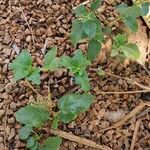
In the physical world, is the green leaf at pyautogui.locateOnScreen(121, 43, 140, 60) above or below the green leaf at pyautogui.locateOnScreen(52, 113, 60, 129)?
above

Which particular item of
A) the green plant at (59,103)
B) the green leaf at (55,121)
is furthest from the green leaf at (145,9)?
the green leaf at (55,121)

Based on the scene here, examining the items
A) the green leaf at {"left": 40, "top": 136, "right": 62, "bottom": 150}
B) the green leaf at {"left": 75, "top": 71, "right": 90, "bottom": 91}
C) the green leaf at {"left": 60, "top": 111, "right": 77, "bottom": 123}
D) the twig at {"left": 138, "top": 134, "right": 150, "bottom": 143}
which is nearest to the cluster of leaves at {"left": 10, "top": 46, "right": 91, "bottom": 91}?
the green leaf at {"left": 75, "top": 71, "right": 90, "bottom": 91}

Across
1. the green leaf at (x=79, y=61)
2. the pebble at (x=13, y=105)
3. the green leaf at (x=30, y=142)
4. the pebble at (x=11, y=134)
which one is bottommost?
the green leaf at (x=30, y=142)

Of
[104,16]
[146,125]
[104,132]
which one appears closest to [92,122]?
[104,132]

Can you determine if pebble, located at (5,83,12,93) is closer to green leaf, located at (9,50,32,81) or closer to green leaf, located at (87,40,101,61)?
green leaf, located at (9,50,32,81)

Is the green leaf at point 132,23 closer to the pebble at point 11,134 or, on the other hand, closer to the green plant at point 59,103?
the green plant at point 59,103

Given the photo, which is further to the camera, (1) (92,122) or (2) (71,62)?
(1) (92,122)

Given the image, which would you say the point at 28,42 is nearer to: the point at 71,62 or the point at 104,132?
the point at 71,62
